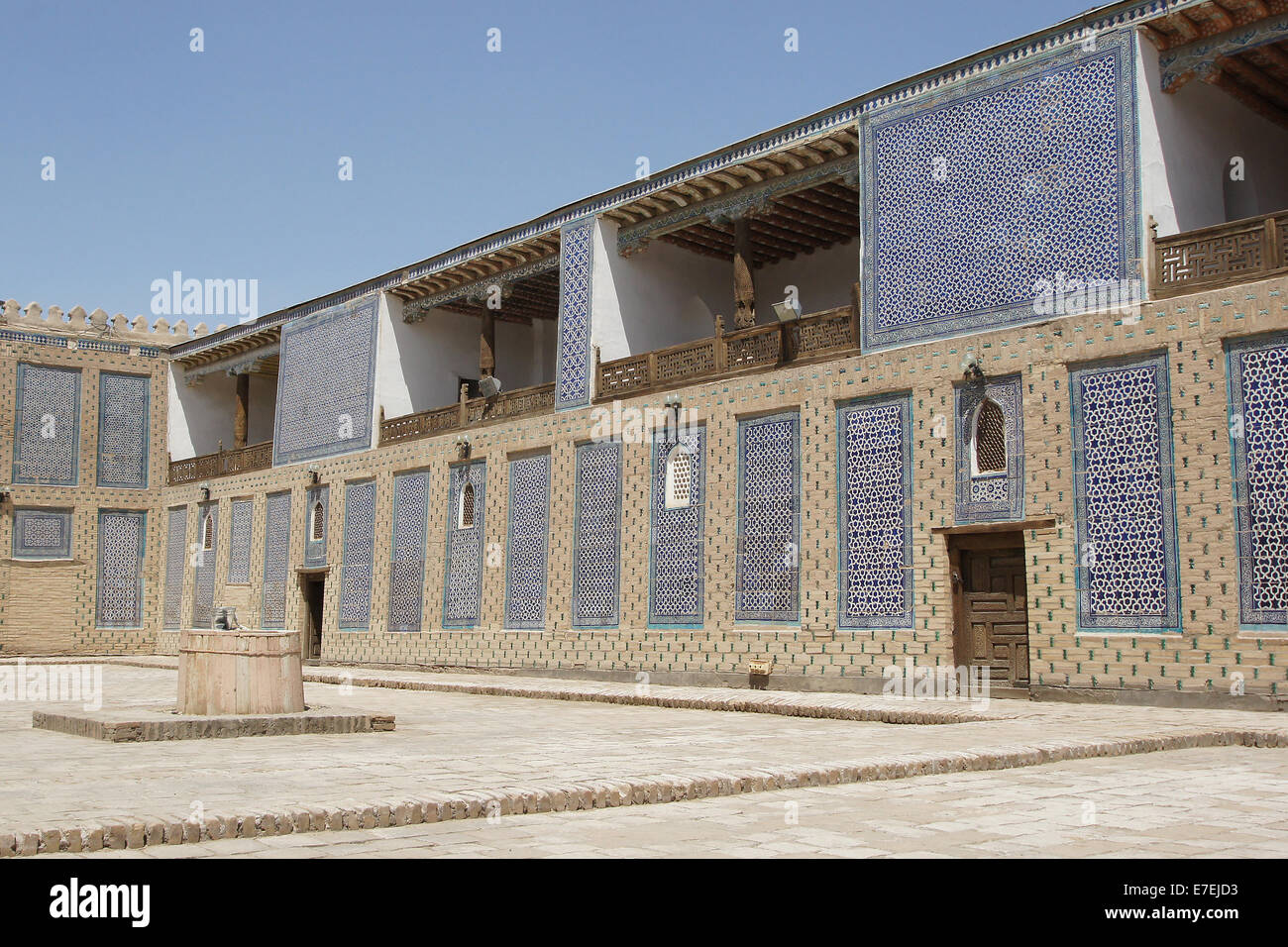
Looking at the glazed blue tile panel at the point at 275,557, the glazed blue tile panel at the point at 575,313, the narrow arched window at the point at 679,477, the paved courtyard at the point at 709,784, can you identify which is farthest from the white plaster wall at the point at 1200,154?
the glazed blue tile panel at the point at 275,557

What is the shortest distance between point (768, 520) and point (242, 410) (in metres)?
15.8

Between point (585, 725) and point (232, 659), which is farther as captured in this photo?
point (585, 725)

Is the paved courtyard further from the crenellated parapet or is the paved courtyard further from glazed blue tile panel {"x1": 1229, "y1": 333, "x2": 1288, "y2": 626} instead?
the crenellated parapet

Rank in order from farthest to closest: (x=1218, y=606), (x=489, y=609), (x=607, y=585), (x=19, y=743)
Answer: (x=489, y=609)
(x=607, y=585)
(x=1218, y=606)
(x=19, y=743)

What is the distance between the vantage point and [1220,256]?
11.8 m

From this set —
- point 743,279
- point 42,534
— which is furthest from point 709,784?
point 42,534

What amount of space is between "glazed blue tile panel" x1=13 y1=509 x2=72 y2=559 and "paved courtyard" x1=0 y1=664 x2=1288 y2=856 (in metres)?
19.0

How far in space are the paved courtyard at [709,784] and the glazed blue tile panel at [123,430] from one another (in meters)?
19.6

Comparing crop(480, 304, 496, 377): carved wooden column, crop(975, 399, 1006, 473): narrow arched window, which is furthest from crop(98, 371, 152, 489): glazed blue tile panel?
crop(975, 399, 1006, 473): narrow arched window

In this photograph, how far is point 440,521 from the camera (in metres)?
20.9

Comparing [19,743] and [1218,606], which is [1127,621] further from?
[19,743]

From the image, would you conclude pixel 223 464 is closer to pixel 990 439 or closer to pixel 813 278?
pixel 813 278
